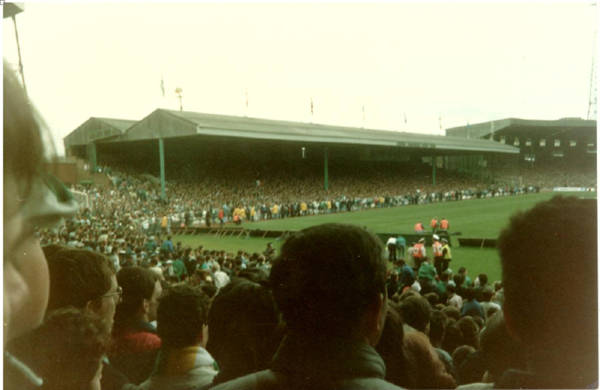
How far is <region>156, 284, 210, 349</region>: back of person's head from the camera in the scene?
95.8 inches

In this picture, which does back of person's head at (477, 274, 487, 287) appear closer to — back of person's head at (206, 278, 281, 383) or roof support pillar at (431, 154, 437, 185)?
back of person's head at (206, 278, 281, 383)

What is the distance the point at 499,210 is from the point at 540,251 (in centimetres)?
2675

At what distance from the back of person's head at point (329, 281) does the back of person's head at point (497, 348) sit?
3.46ft

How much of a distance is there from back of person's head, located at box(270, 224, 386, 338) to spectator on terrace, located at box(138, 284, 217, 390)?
42.0 inches

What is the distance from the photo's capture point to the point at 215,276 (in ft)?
22.0

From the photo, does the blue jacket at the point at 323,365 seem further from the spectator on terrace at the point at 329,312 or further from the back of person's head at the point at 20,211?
the back of person's head at the point at 20,211

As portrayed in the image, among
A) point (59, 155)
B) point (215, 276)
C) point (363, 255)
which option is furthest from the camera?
point (215, 276)

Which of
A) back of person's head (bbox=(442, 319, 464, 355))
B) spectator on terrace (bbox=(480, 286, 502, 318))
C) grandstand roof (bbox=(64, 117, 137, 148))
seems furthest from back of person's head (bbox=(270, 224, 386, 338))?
grandstand roof (bbox=(64, 117, 137, 148))

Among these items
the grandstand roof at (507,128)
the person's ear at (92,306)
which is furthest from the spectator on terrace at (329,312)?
the grandstand roof at (507,128)

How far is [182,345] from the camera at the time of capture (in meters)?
2.42

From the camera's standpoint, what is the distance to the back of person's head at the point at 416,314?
138 inches

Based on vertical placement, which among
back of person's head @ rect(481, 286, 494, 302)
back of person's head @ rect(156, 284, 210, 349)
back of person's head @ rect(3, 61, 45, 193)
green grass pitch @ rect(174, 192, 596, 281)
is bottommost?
green grass pitch @ rect(174, 192, 596, 281)

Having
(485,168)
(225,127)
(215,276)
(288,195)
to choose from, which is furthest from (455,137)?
(215,276)

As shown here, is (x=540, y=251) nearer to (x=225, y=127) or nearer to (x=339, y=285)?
(x=339, y=285)
